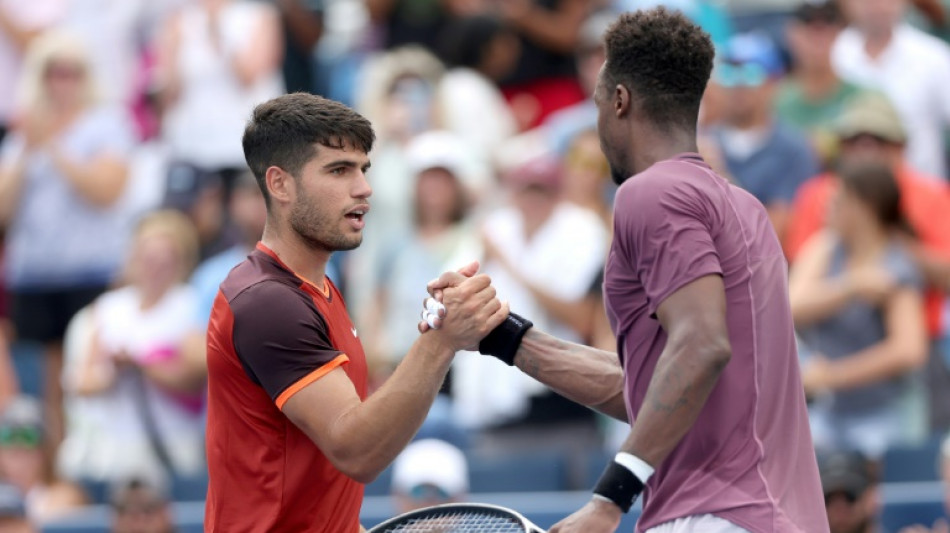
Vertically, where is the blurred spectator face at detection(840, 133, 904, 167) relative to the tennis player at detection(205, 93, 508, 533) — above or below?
above

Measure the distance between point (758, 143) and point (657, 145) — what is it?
177 inches

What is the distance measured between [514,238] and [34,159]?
3095 millimetres

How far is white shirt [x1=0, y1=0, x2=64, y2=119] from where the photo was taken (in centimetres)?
1041

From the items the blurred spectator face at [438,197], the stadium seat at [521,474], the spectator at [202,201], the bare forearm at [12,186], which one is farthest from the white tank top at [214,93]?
the stadium seat at [521,474]

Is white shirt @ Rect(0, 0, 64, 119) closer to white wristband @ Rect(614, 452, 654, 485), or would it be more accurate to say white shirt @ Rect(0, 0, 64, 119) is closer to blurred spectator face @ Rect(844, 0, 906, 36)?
blurred spectator face @ Rect(844, 0, 906, 36)

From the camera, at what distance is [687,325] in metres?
3.61

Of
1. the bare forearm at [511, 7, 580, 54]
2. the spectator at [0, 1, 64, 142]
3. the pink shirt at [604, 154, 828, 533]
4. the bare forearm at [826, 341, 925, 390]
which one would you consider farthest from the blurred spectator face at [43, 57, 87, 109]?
the pink shirt at [604, 154, 828, 533]

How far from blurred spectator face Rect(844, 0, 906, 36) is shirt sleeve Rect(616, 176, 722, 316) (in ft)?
18.3

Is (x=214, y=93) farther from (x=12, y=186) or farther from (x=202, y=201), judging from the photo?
(x=12, y=186)

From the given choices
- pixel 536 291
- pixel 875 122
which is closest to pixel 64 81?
pixel 536 291

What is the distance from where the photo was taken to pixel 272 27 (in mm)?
10055

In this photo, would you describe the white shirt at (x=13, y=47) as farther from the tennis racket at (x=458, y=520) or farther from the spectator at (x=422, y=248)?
the tennis racket at (x=458, y=520)

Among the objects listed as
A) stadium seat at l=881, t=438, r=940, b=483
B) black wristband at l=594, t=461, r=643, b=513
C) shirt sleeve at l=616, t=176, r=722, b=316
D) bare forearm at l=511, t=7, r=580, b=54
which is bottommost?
stadium seat at l=881, t=438, r=940, b=483

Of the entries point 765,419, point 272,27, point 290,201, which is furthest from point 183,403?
point 765,419
